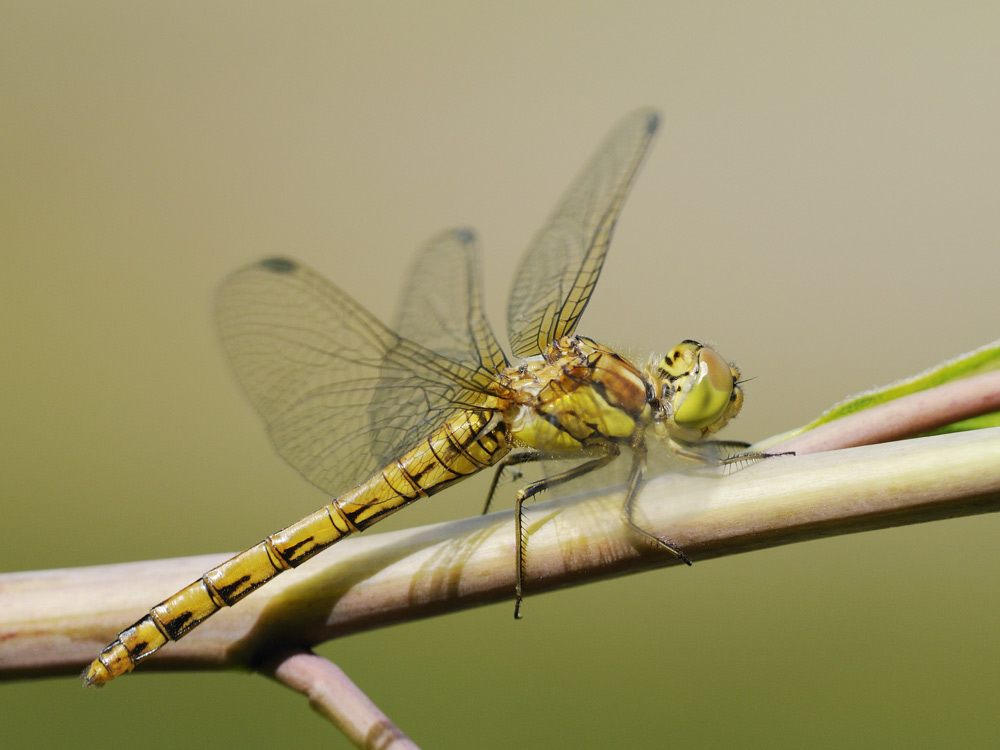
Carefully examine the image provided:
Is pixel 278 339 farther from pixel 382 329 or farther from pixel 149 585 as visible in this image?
pixel 149 585

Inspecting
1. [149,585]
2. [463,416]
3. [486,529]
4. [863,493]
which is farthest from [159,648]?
[863,493]

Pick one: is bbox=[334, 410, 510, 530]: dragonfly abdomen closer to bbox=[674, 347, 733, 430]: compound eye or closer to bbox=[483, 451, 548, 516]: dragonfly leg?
bbox=[483, 451, 548, 516]: dragonfly leg

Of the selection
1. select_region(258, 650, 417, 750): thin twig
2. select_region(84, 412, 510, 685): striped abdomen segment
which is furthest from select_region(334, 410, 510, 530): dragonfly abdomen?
select_region(258, 650, 417, 750): thin twig

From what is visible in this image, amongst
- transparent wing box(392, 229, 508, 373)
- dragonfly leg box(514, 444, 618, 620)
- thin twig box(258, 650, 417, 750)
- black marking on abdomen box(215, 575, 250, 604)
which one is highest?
transparent wing box(392, 229, 508, 373)

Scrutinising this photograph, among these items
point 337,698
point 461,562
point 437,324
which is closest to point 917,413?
point 461,562

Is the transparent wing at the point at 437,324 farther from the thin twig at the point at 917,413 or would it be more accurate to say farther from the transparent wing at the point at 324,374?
the thin twig at the point at 917,413

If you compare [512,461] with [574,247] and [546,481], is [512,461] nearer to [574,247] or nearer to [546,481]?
[546,481]

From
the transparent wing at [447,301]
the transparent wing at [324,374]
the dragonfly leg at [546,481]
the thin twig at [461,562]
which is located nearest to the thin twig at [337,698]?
the thin twig at [461,562]
